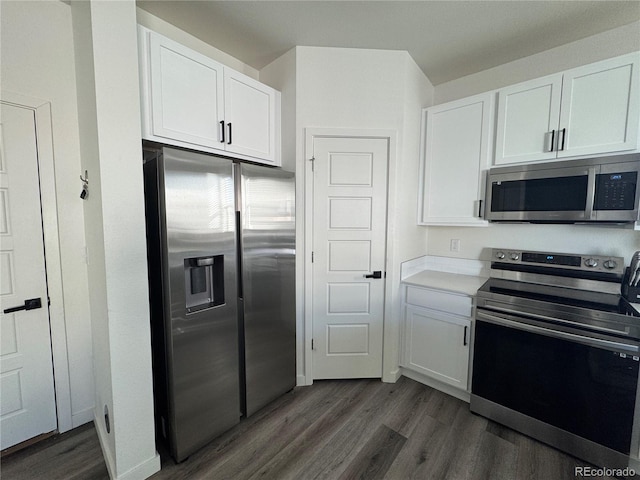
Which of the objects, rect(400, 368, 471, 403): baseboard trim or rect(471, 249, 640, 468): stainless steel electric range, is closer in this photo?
rect(471, 249, 640, 468): stainless steel electric range

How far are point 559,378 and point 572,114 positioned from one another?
5.64 feet

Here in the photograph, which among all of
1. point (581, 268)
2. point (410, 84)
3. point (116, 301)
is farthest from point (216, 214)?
point (581, 268)

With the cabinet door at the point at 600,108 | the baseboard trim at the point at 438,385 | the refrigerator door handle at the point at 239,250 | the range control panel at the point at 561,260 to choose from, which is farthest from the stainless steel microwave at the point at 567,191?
the refrigerator door handle at the point at 239,250

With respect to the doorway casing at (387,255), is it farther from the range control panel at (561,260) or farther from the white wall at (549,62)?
the white wall at (549,62)

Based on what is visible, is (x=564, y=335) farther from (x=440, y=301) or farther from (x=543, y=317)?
(x=440, y=301)

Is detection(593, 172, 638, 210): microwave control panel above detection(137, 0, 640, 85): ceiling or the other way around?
the other way around

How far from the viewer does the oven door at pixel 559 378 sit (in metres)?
1.50

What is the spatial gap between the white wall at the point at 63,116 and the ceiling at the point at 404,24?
0.57 m

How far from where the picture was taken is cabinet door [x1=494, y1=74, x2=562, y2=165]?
1899mm

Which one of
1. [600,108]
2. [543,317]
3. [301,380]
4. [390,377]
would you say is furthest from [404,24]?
[301,380]

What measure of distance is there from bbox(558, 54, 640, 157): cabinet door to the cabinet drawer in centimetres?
123

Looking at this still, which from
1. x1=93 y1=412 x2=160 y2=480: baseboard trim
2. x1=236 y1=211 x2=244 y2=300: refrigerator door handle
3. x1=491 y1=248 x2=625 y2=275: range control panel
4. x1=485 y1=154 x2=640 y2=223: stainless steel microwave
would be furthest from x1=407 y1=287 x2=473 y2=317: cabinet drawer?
x1=93 y1=412 x2=160 y2=480: baseboard trim

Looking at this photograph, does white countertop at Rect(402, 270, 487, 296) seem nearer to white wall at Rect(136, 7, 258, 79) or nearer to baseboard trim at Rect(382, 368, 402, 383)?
baseboard trim at Rect(382, 368, 402, 383)

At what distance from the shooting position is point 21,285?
164cm
